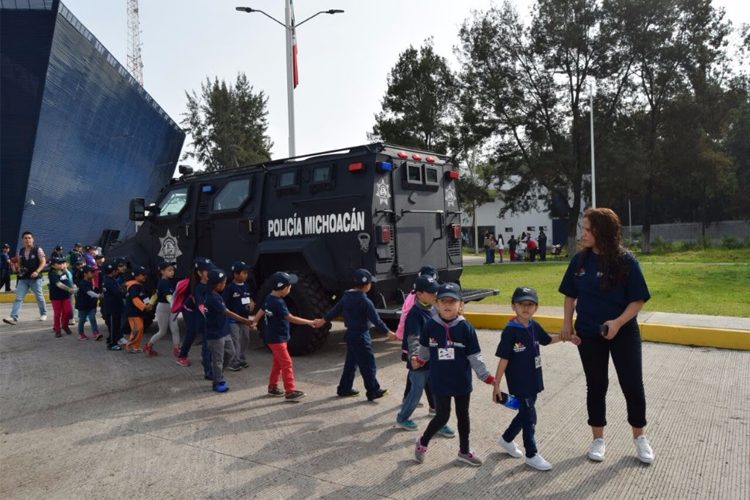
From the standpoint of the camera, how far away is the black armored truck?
680 centimetres

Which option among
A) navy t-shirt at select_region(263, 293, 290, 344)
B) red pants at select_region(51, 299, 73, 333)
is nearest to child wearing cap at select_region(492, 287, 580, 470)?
navy t-shirt at select_region(263, 293, 290, 344)

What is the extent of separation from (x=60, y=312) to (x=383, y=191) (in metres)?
6.41

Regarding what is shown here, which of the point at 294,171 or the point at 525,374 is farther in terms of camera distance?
the point at 294,171

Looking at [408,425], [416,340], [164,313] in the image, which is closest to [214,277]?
[164,313]

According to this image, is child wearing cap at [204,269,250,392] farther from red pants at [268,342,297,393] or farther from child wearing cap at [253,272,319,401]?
red pants at [268,342,297,393]

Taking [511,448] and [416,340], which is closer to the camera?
[511,448]

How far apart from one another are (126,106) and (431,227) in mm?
36243

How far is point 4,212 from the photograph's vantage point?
2953 centimetres

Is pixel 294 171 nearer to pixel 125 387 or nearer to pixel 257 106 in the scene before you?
pixel 125 387

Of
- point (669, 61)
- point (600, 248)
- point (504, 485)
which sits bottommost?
point (504, 485)

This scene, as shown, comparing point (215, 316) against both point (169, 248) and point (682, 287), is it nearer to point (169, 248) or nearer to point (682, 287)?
point (169, 248)

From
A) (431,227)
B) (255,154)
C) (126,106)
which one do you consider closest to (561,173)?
(431,227)

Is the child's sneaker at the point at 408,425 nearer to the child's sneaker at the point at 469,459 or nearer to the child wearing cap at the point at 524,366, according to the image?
the child's sneaker at the point at 469,459

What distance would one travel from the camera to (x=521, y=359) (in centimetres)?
373
